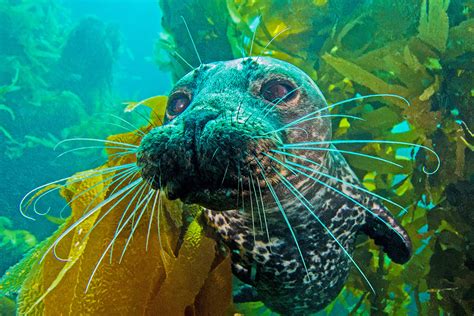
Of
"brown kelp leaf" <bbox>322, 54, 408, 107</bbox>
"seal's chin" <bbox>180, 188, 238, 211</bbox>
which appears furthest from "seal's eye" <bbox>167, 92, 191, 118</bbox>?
"brown kelp leaf" <bbox>322, 54, 408, 107</bbox>

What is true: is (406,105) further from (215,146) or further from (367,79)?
(215,146)

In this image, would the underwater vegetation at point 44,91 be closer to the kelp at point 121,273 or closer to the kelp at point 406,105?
the kelp at point 121,273

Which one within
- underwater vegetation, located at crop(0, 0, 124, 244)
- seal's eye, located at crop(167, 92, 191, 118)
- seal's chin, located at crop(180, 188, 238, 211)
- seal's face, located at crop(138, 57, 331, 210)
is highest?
underwater vegetation, located at crop(0, 0, 124, 244)

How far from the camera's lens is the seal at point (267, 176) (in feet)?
4.11

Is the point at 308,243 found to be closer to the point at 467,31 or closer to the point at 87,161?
the point at 467,31

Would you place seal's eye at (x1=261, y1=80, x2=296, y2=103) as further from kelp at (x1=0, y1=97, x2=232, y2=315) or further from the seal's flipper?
the seal's flipper

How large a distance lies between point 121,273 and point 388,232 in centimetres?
155

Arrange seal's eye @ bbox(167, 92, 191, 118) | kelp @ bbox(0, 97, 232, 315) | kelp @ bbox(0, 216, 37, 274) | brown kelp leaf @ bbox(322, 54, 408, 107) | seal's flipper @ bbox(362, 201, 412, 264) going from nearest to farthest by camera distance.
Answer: kelp @ bbox(0, 97, 232, 315) → seal's eye @ bbox(167, 92, 191, 118) → seal's flipper @ bbox(362, 201, 412, 264) → brown kelp leaf @ bbox(322, 54, 408, 107) → kelp @ bbox(0, 216, 37, 274)

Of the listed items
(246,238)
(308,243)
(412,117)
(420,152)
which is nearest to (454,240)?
(420,152)

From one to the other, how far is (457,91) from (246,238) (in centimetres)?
169

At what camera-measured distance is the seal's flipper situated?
207 centimetres

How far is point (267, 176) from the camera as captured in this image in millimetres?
1332

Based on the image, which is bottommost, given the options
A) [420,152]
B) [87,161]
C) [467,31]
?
[420,152]

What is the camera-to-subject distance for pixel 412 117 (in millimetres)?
2289
